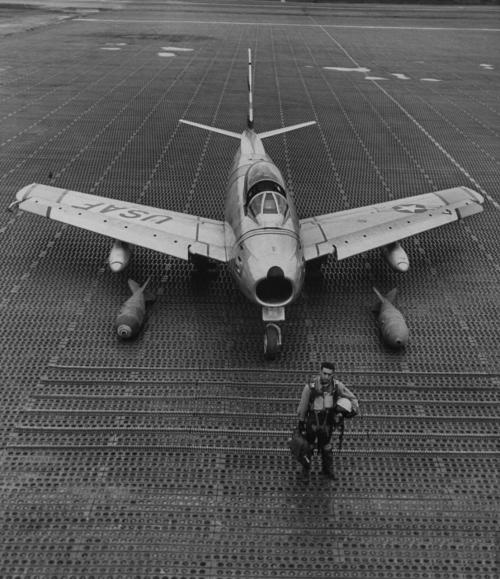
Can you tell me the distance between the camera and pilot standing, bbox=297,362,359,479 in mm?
8789

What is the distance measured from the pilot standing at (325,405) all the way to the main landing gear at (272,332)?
10.3ft

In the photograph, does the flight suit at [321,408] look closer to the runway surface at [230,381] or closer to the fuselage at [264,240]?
the runway surface at [230,381]

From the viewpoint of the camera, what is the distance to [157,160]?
912 inches

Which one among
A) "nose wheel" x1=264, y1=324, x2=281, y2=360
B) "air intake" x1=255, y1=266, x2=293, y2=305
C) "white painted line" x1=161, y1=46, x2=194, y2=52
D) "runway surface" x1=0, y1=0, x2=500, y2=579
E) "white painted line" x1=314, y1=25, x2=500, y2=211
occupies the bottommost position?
"white painted line" x1=161, y1=46, x2=194, y2=52

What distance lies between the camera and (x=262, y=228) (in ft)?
41.8

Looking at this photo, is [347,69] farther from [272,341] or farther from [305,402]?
[305,402]

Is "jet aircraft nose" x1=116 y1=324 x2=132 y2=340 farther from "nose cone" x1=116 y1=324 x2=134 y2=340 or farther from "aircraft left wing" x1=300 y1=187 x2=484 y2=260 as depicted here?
"aircraft left wing" x1=300 y1=187 x2=484 y2=260

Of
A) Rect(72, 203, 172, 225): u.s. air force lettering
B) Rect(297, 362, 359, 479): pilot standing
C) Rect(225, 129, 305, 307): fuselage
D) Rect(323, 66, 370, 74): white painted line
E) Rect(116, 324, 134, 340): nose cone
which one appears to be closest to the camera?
Rect(297, 362, 359, 479): pilot standing

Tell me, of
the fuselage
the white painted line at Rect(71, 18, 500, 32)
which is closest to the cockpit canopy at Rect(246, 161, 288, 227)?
the fuselage

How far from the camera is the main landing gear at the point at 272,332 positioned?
12.0m

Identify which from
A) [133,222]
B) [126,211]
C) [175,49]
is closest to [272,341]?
[133,222]

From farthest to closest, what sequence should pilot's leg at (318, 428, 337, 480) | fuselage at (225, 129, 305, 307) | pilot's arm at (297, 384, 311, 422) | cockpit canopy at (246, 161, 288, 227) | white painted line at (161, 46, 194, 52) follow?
white painted line at (161, 46, 194, 52) → cockpit canopy at (246, 161, 288, 227) → fuselage at (225, 129, 305, 307) → pilot's leg at (318, 428, 337, 480) → pilot's arm at (297, 384, 311, 422)

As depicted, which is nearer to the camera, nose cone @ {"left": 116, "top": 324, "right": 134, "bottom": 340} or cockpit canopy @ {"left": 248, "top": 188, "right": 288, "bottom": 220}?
nose cone @ {"left": 116, "top": 324, "right": 134, "bottom": 340}

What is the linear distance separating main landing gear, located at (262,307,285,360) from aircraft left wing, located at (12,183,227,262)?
238cm
